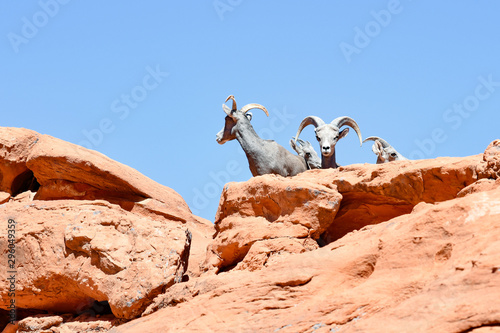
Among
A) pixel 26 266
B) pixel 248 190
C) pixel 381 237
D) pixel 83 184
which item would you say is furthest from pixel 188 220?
pixel 381 237

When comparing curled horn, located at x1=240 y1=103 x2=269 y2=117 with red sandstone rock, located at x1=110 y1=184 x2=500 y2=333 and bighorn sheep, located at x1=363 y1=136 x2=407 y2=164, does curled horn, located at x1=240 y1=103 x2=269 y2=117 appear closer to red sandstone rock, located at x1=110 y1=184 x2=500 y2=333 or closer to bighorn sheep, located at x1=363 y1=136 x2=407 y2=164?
bighorn sheep, located at x1=363 y1=136 x2=407 y2=164

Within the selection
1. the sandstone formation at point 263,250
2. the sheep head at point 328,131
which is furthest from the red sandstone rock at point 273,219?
the sheep head at point 328,131

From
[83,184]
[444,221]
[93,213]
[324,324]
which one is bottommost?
[324,324]

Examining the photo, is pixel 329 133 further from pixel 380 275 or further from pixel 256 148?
pixel 380 275

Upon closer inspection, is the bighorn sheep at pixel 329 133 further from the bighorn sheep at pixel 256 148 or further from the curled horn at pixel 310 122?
the bighorn sheep at pixel 256 148

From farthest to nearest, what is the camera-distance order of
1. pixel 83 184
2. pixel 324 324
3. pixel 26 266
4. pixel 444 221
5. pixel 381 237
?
pixel 83 184
pixel 26 266
pixel 381 237
pixel 444 221
pixel 324 324

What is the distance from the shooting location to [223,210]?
8.43 metres

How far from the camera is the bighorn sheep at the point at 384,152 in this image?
1283 cm

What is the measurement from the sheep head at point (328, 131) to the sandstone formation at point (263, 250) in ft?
10.9

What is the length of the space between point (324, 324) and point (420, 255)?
37.9 inches

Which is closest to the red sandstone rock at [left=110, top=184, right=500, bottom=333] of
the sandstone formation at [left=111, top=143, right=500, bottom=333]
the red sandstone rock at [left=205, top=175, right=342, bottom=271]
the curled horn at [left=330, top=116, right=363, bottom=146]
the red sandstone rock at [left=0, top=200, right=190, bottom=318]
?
the sandstone formation at [left=111, top=143, right=500, bottom=333]

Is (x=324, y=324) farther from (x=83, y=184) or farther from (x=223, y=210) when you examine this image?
(x=83, y=184)

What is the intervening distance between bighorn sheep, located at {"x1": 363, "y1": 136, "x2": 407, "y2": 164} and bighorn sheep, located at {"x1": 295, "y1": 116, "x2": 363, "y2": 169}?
1.17 ft

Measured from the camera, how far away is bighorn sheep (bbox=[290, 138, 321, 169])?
13477 millimetres
